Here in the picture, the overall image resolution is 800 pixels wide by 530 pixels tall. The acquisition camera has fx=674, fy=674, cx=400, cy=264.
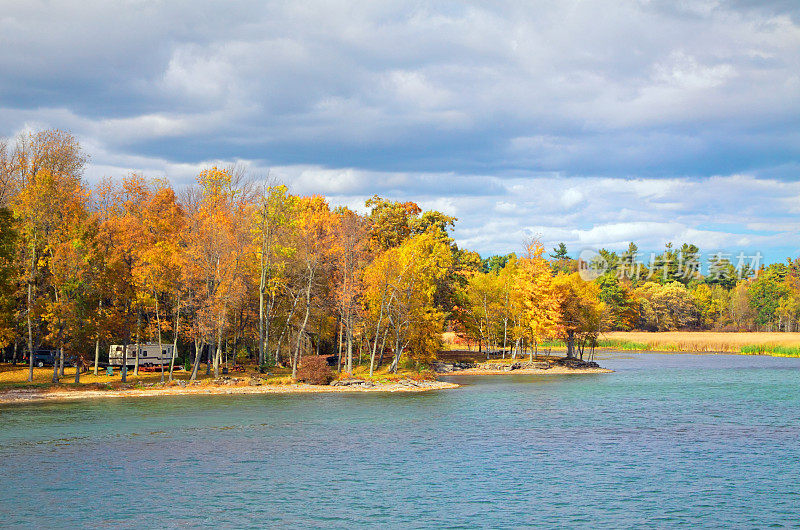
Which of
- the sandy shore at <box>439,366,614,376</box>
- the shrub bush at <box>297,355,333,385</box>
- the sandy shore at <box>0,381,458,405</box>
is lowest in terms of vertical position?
the sandy shore at <box>439,366,614,376</box>

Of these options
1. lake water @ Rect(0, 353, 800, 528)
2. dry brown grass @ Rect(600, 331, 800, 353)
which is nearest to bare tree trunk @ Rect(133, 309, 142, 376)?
lake water @ Rect(0, 353, 800, 528)

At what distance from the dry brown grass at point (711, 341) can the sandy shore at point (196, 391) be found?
78.6 m

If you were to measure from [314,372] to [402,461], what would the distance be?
3215 cm

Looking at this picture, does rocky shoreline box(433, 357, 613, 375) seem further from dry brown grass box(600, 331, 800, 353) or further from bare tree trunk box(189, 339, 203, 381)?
dry brown grass box(600, 331, 800, 353)

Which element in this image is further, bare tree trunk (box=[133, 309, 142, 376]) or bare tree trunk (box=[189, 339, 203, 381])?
bare tree trunk (box=[133, 309, 142, 376])

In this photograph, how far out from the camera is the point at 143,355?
7625 centimetres

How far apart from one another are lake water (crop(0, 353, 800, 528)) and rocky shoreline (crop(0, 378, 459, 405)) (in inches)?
109

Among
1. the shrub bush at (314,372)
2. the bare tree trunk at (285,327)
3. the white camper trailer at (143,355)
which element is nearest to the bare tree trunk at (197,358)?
the white camper trailer at (143,355)

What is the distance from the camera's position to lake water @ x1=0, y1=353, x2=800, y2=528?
25.6m

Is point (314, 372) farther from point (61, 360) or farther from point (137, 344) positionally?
point (61, 360)

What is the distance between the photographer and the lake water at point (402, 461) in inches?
1006

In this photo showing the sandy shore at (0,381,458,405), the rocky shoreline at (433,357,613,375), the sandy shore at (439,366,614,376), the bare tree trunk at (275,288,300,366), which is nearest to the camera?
the sandy shore at (0,381,458,405)

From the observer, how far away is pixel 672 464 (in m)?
33.9

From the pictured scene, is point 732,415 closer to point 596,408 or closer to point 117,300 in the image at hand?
point 596,408
